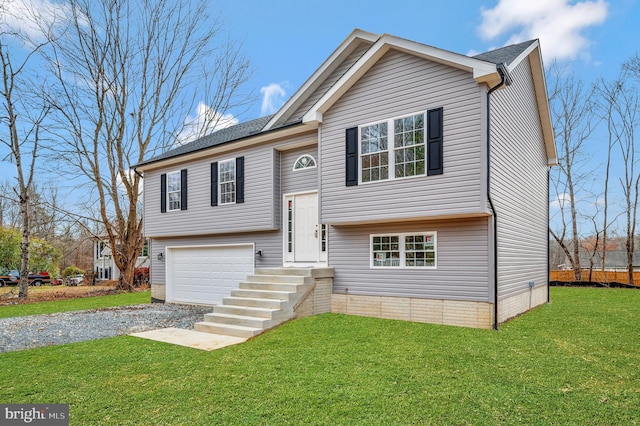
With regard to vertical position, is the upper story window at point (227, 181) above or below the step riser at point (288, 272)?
above

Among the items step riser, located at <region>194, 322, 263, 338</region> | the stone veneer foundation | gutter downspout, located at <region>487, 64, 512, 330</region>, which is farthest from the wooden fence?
step riser, located at <region>194, 322, 263, 338</region>

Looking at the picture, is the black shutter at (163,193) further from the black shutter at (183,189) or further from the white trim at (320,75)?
the white trim at (320,75)

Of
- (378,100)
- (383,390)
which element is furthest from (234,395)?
(378,100)

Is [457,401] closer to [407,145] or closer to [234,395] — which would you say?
[234,395]

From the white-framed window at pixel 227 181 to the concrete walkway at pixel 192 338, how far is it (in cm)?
430

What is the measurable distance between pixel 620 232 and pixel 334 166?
735 inches

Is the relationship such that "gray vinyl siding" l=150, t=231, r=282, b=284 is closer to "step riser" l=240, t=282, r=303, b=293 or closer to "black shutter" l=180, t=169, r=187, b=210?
"black shutter" l=180, t=169, r=187, b=210

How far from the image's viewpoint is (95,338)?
7.01 metres

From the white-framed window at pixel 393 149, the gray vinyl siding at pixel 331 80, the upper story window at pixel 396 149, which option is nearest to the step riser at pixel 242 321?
the upper story window at pixel 396 149

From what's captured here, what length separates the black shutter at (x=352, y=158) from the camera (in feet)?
27.3

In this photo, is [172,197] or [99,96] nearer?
[172,197]

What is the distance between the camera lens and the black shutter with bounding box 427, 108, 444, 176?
7.25m

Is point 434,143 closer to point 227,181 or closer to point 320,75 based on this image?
point 320,75

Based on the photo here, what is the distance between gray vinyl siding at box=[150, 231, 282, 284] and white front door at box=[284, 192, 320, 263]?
334 mm
